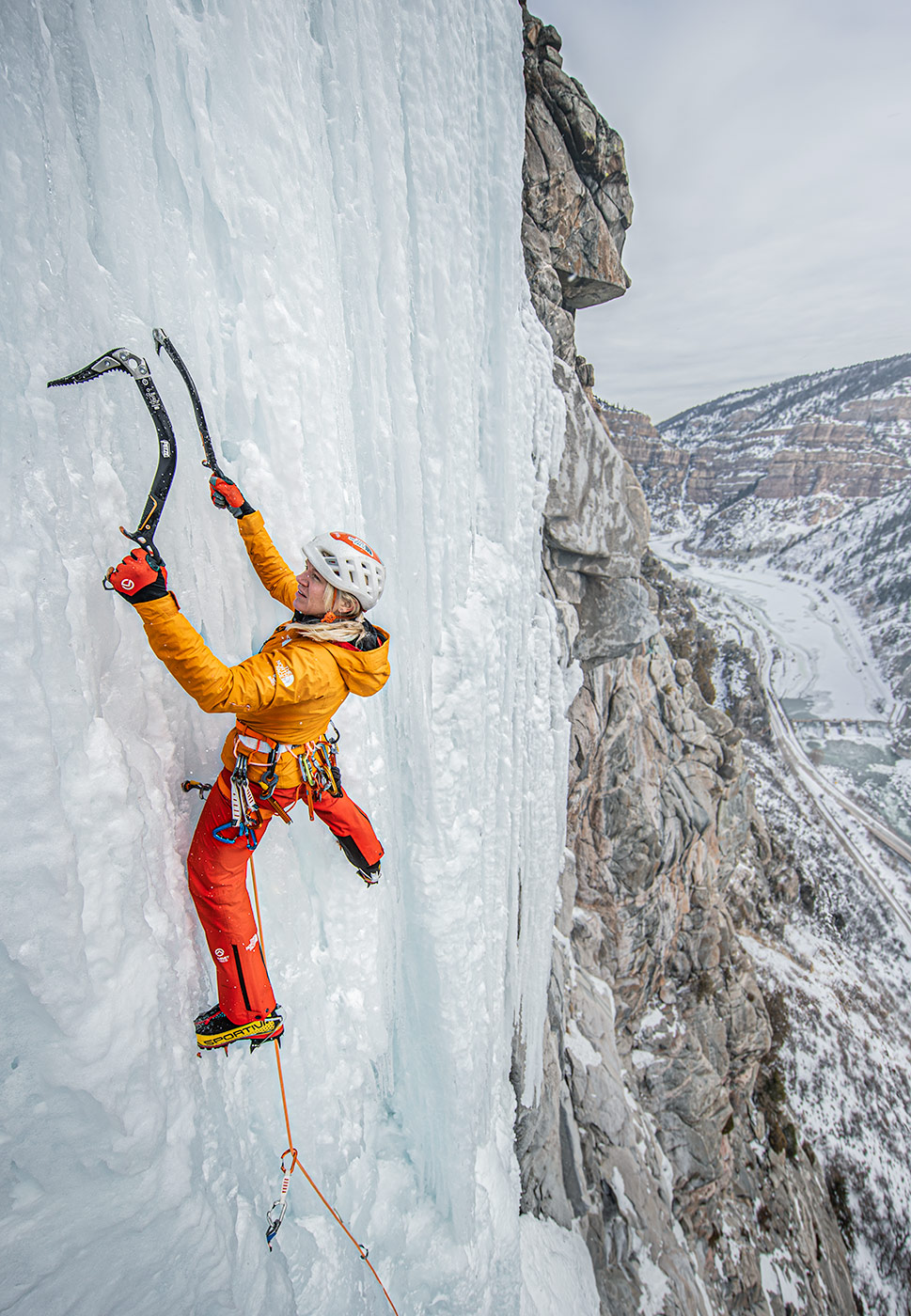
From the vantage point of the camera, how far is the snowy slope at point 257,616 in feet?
5.21

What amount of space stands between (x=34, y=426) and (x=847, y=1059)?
67.2ft

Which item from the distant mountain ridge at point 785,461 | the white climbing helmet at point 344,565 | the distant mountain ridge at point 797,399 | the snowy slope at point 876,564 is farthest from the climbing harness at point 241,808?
the distant mountain ridge at point 797,399

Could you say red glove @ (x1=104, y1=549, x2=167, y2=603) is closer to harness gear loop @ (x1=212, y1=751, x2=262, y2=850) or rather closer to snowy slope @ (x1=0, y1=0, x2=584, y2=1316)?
snowy slope @ (x1=0, y1=0, x2=584, y2=1316)

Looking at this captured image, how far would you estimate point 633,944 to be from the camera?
9531 mm

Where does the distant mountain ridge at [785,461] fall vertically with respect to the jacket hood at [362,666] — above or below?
above

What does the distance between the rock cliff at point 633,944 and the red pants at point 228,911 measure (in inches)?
165

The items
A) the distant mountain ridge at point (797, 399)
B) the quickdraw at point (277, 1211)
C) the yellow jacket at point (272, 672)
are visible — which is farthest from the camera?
the distant mountain ridge at point (797, 399)

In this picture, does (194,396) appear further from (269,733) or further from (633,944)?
(633,944)

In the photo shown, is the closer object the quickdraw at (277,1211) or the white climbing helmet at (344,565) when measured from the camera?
the white climbing helmet at (344,565)

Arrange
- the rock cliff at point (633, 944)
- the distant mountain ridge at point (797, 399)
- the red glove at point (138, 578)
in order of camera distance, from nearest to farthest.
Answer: the red glove at point (138, 578)
the rock cliff at point (633, 944)
the distant mountain ridge at point (797, 399)

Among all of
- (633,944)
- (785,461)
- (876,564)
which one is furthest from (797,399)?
(633,944)

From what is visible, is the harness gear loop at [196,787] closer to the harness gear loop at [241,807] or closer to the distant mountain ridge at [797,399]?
the harness gear loop at [241,807]

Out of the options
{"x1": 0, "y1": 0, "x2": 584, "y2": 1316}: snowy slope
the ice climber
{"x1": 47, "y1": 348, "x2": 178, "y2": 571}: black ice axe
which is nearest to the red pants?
the ice climber

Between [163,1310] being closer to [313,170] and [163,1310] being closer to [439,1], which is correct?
[313,170]
